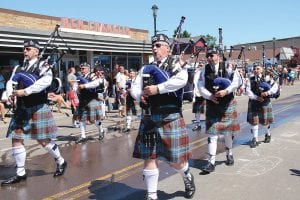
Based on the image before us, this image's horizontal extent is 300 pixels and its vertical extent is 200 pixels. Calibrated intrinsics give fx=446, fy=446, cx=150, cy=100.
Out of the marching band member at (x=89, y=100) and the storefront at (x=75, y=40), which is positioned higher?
the storefront at (x=75, y=40)

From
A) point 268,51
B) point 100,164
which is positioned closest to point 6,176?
point 100,164

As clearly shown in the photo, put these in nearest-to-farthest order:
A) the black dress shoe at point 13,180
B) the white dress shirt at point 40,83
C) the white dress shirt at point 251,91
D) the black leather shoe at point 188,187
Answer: the black leather shoe at point 188,187 < the white dress shirt at point 40,83 < the black dress shoe at point 13,180 < the white dress shirt at point 251,91

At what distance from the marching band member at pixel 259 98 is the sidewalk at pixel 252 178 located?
0.62m

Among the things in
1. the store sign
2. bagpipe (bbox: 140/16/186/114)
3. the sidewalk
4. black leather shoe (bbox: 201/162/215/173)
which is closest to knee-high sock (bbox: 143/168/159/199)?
the sidewalk

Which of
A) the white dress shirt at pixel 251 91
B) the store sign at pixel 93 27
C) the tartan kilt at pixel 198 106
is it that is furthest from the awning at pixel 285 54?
the white dress shirt at pixel 251 91

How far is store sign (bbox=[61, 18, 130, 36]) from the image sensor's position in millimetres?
22862

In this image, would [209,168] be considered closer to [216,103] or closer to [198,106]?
[216,103]

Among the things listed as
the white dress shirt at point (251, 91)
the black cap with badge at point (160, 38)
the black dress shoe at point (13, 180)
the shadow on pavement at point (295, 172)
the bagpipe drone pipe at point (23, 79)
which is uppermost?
the black cap with badge at point (160, 38)

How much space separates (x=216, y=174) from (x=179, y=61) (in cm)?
200

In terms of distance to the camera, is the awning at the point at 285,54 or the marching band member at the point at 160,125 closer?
the marching band member at the point at 160,125

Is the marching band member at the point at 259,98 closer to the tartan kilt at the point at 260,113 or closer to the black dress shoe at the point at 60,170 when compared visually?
the tartan kilt at the point at 260,113

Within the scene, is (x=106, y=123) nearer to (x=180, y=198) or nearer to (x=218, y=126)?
(x=218, y=126)

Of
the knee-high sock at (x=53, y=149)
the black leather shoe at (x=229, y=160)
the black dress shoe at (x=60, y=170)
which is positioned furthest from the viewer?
the black leather shoe at (x=229, y=160)

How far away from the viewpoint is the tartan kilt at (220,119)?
21.4 ft
